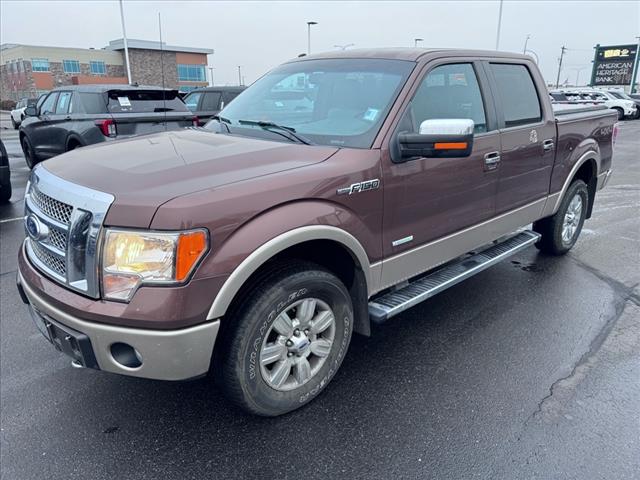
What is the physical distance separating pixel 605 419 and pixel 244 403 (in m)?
1.99

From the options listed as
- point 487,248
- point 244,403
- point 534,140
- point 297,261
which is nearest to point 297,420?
point 244,403

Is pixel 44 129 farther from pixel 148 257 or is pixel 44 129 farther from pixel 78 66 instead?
pixel 78 66

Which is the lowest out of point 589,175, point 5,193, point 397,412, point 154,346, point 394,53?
point 397,412

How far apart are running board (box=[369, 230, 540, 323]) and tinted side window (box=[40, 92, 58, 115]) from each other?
29.9 ft

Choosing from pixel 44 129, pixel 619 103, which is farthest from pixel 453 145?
pixel 619 103

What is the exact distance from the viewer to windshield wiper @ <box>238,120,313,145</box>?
2.95 metres

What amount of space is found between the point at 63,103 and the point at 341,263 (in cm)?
862

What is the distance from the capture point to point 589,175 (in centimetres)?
532

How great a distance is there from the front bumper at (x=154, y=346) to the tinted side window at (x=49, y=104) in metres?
9.02

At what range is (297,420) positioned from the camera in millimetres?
2703

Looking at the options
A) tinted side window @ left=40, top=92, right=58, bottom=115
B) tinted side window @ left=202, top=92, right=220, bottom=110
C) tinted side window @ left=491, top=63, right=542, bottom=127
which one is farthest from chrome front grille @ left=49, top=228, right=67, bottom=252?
tinted side window @ left=202, top=92, right=220, bottom=110

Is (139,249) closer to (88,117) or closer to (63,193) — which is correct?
(63,193)

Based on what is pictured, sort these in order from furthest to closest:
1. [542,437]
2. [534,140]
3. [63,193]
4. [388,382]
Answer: [534,140] → [388,382] → [542,437] → [63,193]

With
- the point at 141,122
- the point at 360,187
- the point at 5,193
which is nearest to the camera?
the point at 360,187
